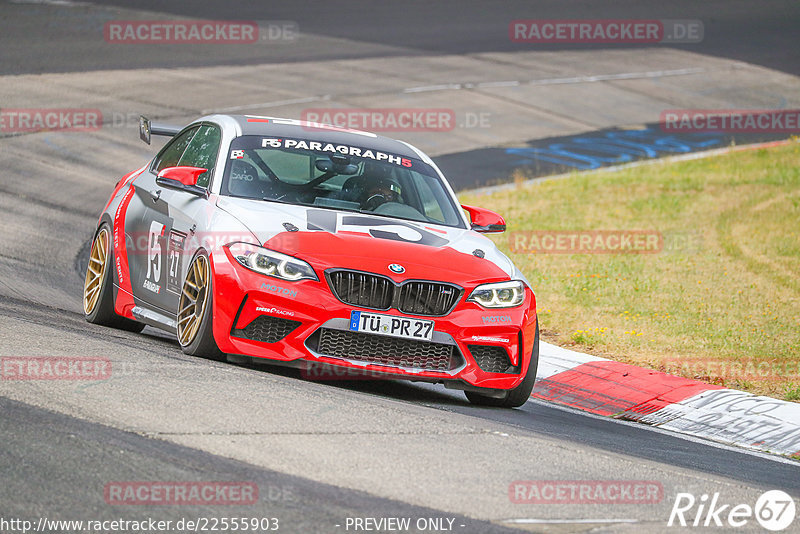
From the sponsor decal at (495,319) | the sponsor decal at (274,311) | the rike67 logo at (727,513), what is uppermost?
the sponsor decal at (274,311)

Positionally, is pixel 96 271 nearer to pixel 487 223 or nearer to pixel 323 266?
pixel 323 266

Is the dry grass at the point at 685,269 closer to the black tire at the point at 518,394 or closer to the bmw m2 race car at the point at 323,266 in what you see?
the black tire at the point at 518,394

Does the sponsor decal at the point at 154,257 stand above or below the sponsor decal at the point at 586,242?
above

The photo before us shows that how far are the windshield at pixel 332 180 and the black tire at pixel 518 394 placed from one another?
1.22 metres

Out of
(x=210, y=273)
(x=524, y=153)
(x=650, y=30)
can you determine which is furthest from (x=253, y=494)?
(x=650, y=30)

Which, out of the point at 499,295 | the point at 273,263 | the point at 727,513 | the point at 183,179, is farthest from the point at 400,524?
the point at 183,179

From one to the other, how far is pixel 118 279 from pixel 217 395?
298cm

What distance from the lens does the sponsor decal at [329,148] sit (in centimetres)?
874

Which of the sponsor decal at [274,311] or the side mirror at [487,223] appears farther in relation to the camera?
the side mirror at [487,223]

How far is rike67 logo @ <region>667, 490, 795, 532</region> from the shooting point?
5496 mm

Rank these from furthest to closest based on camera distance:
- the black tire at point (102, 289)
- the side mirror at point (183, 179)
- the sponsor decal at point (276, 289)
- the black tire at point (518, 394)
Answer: the black tire at point (102, 289) → the side mirror at point (183, 179) → the black tire at point (518, 394) → the sponsor decal at point (276, 289)

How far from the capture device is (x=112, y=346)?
771 centimetres

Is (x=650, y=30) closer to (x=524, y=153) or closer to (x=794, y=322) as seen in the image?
(x=524, y=153)

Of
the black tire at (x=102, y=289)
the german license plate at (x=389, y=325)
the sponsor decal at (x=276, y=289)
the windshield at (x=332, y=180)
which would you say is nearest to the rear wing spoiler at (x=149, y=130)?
the black tire at (x=102, y=289)
